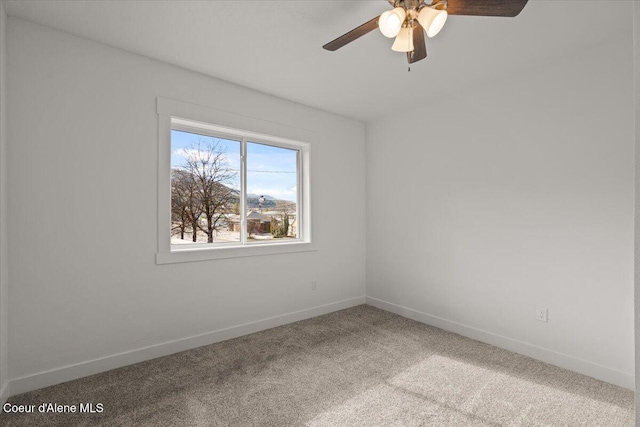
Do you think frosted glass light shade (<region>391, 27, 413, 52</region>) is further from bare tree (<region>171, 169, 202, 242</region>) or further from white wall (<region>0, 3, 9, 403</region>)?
white wall (<region>0, 3, 9, 403</region>)

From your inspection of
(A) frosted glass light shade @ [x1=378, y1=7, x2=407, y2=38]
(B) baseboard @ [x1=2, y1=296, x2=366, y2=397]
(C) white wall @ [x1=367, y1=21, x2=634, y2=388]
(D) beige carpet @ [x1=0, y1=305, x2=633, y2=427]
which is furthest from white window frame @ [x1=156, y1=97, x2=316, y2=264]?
(A) frosted glass light shade @ [x1=378, y1=7, x2=407, y2=38]

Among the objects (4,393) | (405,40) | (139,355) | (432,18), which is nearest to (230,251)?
(139,355)

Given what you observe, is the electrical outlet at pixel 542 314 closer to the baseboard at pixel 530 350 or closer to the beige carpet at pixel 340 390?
the baseboard at pixel 530 350

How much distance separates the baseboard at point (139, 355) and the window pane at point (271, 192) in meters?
0.90

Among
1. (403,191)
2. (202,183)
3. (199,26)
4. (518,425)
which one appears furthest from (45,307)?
(403,191)

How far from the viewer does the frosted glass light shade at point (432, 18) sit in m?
1.57

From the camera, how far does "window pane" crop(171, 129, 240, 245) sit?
3.01m

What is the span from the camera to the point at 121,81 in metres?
2.50

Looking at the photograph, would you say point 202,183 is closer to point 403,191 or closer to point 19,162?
point 19,162

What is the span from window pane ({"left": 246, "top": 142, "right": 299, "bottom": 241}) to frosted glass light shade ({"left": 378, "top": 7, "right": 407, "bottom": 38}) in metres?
2.13

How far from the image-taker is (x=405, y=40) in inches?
72.2

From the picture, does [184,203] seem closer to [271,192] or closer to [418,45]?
[271,192]

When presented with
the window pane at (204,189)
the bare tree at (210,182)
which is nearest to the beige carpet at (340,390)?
the window pane at (204,189)

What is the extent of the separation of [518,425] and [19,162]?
3.52m
